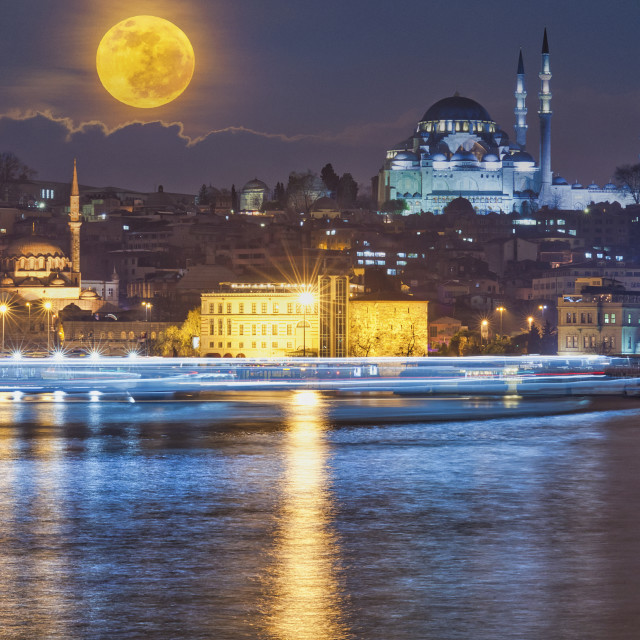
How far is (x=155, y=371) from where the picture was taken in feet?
162

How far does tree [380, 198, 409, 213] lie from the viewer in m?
150

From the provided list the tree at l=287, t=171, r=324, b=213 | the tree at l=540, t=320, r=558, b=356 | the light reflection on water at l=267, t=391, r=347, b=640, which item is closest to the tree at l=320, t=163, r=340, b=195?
the tree at l=287, t=171, r=324, b=213

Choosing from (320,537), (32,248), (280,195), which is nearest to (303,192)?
(280,195)

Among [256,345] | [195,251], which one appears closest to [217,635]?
[256,345]

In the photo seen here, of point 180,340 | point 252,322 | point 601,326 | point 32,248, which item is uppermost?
point 32,248

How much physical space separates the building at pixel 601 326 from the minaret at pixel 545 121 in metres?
71.3

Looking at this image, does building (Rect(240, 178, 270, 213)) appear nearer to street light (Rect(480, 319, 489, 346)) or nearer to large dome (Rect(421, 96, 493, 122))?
large dome (Rect(421, 96, 493, 122))

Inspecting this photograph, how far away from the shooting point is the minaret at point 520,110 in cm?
15600

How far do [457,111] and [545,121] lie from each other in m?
19.9

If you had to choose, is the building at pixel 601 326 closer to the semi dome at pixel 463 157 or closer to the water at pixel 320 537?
the water at pixel 320 537

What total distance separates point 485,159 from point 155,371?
365 ft

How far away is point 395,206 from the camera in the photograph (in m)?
150

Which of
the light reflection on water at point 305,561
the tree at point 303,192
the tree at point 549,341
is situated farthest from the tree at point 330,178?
the light reflection on water at point 305,561

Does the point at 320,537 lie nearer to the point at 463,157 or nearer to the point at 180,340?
the point at 180,340
